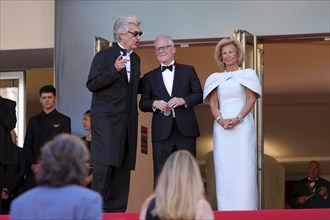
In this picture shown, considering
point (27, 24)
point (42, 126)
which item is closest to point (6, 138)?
point (42, 126)

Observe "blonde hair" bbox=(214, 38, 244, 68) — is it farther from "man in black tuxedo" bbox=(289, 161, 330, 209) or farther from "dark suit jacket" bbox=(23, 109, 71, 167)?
"man in black tuxedo" bbox=(289, 161, 330, 209)

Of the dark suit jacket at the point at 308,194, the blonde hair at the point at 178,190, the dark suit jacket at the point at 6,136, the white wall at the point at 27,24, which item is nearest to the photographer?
the blonde hair at the point at 178,190

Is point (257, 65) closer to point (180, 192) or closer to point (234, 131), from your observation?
point (234, 131)

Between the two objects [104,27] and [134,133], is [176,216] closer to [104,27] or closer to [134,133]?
[134,133]

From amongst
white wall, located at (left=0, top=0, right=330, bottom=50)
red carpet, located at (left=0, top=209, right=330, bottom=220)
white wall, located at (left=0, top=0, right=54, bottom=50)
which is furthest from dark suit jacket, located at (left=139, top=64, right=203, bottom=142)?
white wall, located at (left=0, top=0, right=54, bottom=50)

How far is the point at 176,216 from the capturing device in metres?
4.65

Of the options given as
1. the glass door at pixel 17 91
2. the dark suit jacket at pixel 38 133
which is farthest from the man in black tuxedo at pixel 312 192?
the dark suit jacket at pixel 38 133

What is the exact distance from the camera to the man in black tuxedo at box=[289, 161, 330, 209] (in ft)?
43.6

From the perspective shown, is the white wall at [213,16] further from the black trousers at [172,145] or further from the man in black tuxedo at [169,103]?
the black trousers at [172,145]

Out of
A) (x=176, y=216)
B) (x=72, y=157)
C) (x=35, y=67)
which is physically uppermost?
(x=35, y=67)

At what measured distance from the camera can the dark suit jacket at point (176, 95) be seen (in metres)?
7.88

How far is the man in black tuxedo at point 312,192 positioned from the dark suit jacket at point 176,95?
5.64 m

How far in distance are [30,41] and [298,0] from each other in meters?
3.16

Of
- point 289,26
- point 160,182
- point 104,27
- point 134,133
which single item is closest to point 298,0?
point 289,26
